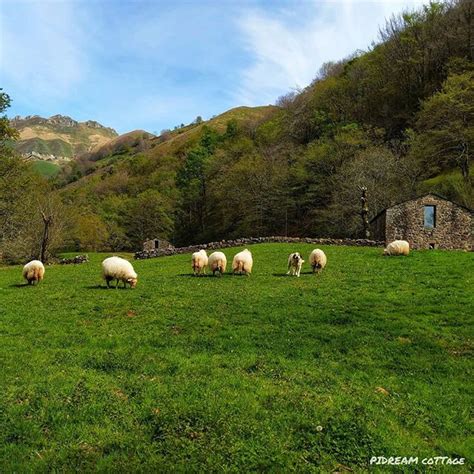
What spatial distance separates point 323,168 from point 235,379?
64158mm

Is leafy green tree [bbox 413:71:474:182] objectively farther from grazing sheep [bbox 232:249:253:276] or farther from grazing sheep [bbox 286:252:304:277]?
grazing sheep [bbox 232:249:253:276]

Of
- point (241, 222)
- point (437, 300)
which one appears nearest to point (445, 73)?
point (241, 222)

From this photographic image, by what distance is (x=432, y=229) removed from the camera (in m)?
43.5

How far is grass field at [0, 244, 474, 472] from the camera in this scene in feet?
25.2

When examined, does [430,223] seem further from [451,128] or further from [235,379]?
[235,379]

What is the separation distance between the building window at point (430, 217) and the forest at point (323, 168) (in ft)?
20.2

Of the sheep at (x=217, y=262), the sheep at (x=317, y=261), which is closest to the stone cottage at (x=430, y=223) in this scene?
the sheep at (x=317, y=261)

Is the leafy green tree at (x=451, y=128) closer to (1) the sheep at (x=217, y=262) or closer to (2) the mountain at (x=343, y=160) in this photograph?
(2) the mountain at (x=343, y=160)

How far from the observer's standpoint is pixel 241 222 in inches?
3214

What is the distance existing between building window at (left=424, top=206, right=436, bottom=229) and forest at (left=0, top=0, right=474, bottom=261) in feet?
20.2

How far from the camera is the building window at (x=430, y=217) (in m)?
43.4

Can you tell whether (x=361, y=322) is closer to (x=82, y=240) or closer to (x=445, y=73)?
(x=82, y=240)

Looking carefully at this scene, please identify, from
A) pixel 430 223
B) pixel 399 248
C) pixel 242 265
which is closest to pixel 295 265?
pixel 242 265

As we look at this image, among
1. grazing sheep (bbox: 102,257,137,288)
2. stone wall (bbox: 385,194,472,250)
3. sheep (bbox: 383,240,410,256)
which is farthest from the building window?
grazing sheep (bbox: 102,257,137,288)
